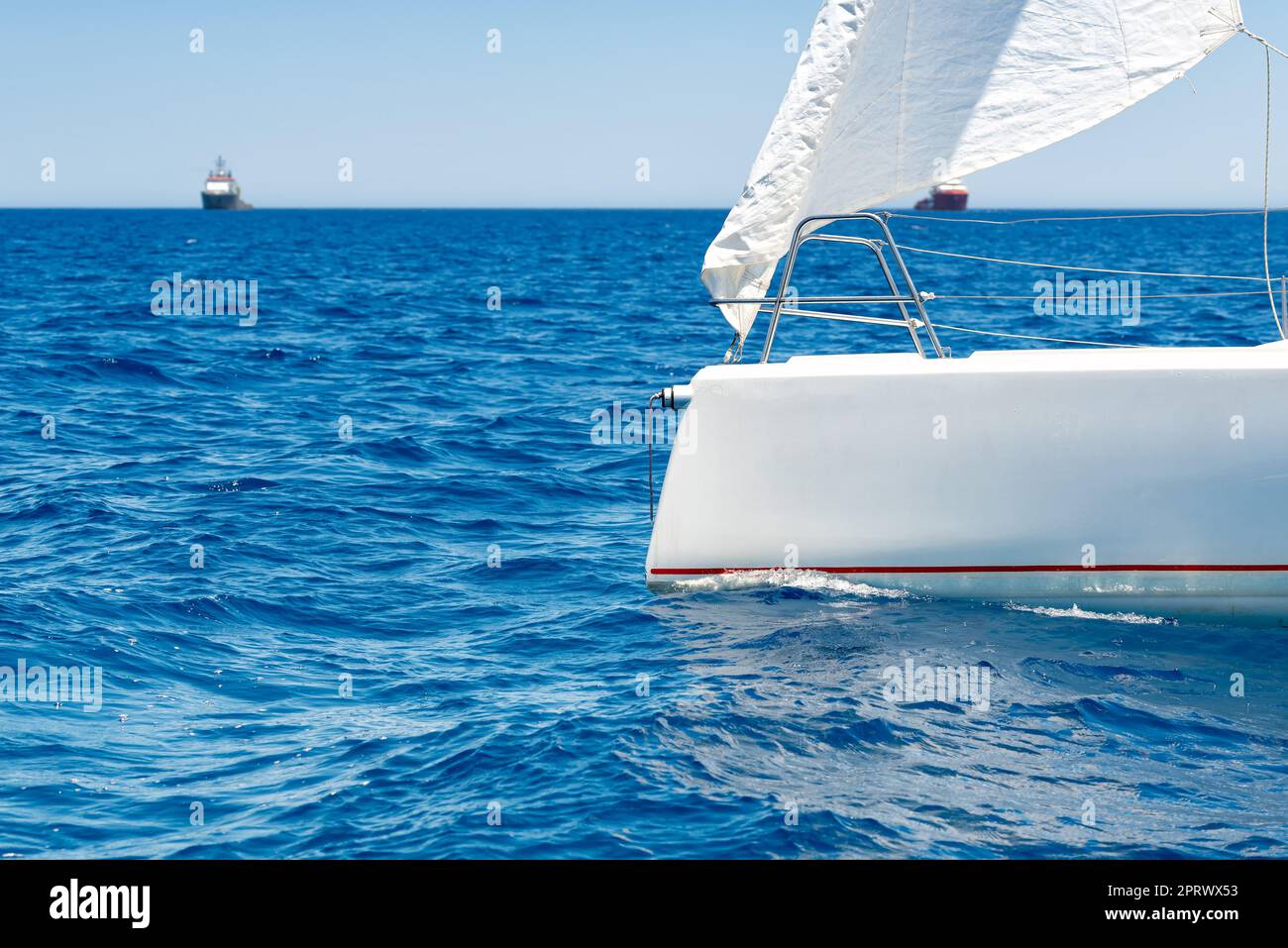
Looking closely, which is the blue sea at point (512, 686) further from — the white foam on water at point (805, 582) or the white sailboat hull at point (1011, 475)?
the white sailboat hull at point (1011, 475)

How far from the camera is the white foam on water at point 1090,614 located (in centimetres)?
591

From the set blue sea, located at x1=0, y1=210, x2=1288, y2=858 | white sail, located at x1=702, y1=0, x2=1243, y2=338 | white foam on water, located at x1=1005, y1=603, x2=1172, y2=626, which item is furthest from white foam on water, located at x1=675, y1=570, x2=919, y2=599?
white sail, located at x1=702, y1=0, x2=1243, y2=338

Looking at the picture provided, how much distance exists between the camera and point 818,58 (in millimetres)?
6055

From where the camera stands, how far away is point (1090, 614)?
235 inches

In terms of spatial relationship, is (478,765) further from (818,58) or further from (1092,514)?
(818,58)

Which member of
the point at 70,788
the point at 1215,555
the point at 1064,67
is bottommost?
the point at 70,788

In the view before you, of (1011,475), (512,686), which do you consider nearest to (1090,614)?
(1011,475)

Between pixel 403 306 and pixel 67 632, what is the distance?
61.5ft

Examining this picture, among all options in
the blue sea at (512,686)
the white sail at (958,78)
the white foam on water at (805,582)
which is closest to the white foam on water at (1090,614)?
the blue sea at (512,686)

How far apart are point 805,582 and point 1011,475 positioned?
108 cm

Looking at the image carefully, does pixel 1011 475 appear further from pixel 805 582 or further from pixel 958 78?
pixel 958 78

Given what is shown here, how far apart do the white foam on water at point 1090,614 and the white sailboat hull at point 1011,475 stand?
0.04 metres
